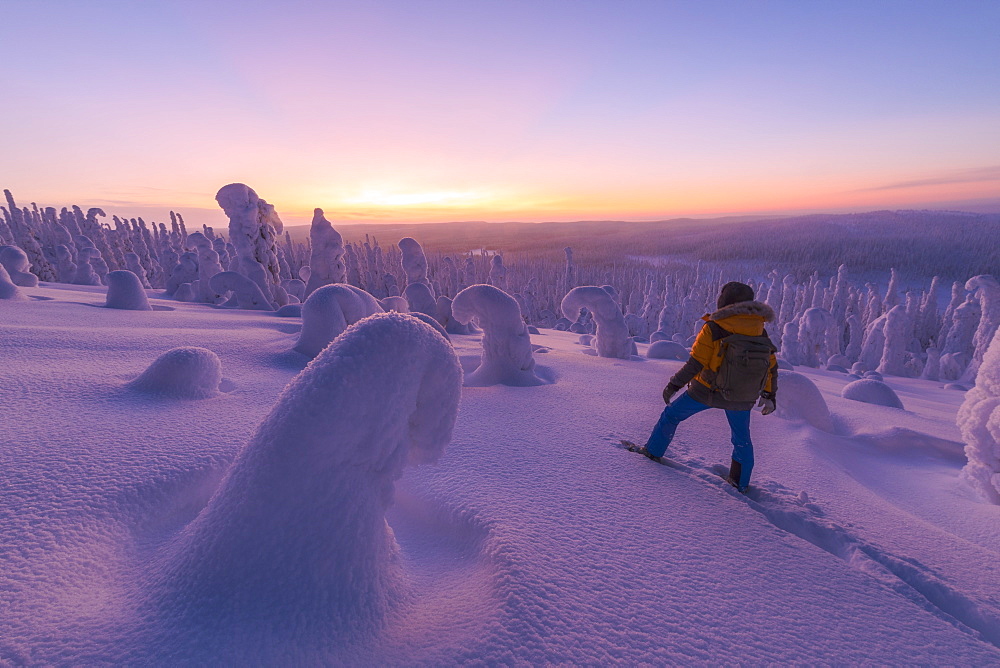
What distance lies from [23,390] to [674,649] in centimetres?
534

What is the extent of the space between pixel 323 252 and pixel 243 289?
5.40m

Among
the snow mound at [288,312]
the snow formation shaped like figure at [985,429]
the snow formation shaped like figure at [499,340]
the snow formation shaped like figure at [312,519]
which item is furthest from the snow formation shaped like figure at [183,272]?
the snow formation shaped like figure at [985,429]

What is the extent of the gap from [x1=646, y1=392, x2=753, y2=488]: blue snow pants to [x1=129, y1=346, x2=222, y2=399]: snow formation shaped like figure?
4524 millimetres

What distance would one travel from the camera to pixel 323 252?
65.0 ft

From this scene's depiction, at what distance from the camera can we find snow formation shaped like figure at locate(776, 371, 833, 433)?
4797 mm

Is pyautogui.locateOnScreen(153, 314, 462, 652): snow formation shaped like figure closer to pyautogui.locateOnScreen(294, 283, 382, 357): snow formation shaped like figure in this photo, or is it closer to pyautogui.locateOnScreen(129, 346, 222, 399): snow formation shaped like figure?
pyautogui.locateOnScreen(129, 346, 222, 399): snow formation shaped like figure

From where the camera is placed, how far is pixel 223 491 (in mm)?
1772

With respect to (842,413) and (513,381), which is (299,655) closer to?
(513,381)

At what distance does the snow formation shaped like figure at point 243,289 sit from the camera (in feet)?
49.4

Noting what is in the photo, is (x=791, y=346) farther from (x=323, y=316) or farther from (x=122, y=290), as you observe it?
(x=122, y=290)

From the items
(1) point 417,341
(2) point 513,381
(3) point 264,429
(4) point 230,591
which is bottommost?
Answer: (2) point 513,381

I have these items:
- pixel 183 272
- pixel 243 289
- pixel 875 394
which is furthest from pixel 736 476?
pixel 183 272

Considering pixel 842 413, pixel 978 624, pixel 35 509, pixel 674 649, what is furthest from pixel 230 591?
pixel 842 413

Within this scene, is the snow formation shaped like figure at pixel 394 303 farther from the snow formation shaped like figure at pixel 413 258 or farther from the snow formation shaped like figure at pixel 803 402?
the snow formation shaped like figure at pixel 803 402
